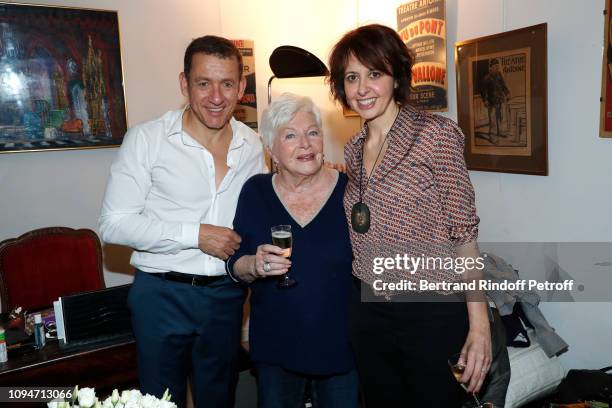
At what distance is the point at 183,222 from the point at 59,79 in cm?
217

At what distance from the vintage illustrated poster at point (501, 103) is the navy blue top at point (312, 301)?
1.33m

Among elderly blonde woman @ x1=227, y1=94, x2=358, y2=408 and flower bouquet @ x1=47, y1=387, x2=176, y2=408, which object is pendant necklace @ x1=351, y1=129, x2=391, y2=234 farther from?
flower bouquet @ x1=47, y1=387, x2=176, y2=408

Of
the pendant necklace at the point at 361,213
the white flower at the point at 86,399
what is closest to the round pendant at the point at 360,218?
the pendant necklace at the point at 361,213

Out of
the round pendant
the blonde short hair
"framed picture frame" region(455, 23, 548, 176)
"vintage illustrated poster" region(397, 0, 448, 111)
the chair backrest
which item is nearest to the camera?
the round pendant

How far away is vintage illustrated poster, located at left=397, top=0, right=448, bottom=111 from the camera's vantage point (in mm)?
3281

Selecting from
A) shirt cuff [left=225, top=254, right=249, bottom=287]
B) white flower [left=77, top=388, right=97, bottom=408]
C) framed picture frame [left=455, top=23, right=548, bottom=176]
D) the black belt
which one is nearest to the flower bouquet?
white flower [left=77, top=388, right=97, bottom=408]

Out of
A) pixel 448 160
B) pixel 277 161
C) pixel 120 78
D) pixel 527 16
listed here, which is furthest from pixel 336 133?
pixel 448 160

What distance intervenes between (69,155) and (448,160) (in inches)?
122

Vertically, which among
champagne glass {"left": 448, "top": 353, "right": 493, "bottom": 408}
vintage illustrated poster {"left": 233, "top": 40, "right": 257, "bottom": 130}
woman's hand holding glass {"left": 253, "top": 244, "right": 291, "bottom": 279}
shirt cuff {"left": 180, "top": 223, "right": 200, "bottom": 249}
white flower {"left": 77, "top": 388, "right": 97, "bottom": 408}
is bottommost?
champagne glass {"left": 448, "top": 353, "right": 493, "bottom": 408}

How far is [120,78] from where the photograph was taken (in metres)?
3.85

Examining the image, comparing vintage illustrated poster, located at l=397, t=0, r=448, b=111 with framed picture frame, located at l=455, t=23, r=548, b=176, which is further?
vintage illustrated poster, located at l=397, t=0, r=448, b=111

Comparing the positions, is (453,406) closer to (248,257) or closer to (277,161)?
(248,257)

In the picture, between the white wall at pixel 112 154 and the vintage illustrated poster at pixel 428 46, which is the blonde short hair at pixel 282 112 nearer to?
the vintage illustrated poster at pixel 428 46

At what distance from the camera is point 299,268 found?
1897mm
